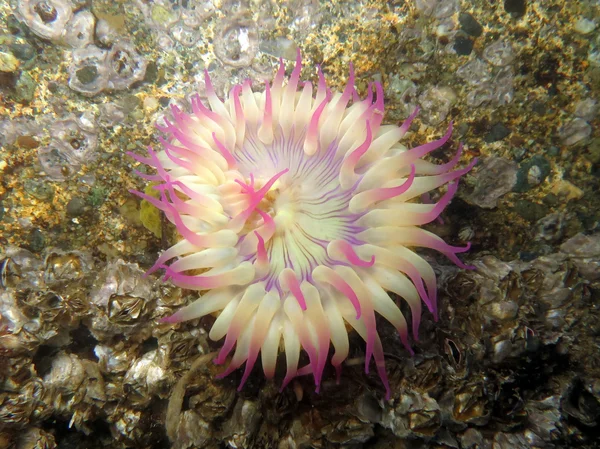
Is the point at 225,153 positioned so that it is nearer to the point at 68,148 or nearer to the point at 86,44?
the point at 68,148

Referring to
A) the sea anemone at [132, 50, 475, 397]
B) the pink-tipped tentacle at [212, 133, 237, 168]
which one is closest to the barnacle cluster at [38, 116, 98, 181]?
the sea anemone at [132, 50, 475, 397]

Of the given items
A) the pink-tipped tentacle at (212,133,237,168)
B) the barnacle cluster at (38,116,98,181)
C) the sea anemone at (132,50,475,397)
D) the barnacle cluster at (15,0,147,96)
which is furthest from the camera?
the barnacle cluster at (38,116,98,181)

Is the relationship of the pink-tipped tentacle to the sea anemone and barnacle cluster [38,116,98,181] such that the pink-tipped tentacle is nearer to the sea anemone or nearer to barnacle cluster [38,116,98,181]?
the sea anemone

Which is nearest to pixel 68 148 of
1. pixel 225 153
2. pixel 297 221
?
pixel 225 153

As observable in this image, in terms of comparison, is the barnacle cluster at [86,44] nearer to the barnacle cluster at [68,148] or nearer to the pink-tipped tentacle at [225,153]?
the barnacle cluster at [68,148]

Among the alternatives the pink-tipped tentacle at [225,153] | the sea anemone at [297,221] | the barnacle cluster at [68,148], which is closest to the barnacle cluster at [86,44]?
the barnacle cluster at [68,148]

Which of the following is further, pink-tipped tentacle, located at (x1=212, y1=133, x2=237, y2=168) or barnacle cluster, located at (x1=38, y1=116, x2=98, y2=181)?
barnacle cluster, located at (x1=38, y1=116, x2=98, y2=181)

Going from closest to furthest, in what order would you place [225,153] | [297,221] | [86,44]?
[225,153], [297,221], [86,44]

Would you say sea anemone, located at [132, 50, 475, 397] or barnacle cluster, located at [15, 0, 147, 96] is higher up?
barnacle cluster, located at [15, 0, 147, 96]
